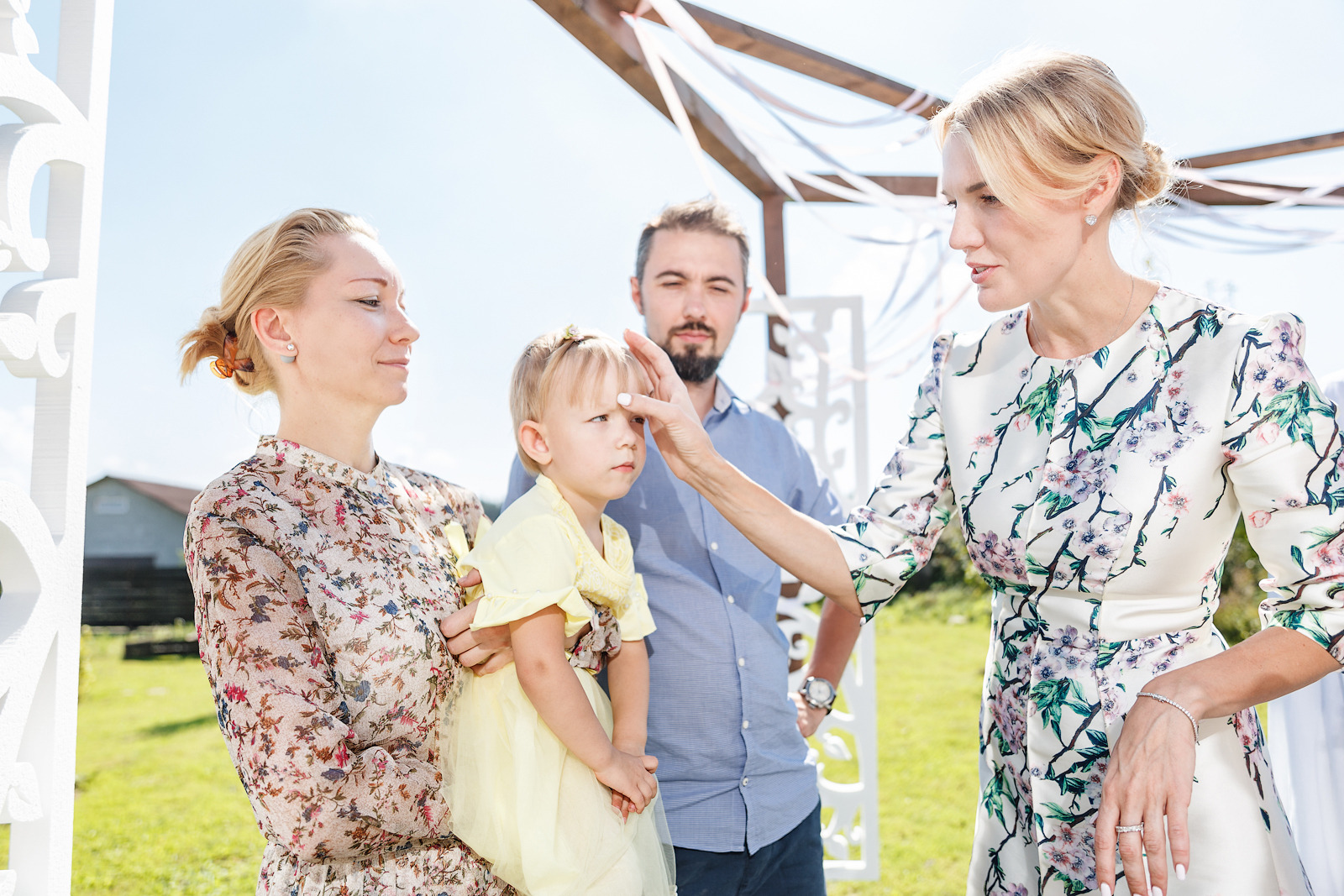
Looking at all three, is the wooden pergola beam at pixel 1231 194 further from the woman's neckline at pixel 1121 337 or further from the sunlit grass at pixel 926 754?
the sunlit grass at pixel 926 754

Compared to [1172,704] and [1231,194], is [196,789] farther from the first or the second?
[1231,194]

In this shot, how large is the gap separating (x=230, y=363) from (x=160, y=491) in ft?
23.8

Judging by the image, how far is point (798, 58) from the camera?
3.68 m

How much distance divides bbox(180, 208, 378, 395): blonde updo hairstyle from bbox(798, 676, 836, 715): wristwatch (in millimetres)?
1567

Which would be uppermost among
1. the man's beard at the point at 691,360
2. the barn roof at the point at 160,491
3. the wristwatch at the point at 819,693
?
the man's beard at the point at 691,360

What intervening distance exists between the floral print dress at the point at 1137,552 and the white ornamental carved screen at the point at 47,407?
1386mm

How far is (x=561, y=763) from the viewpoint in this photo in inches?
62.8

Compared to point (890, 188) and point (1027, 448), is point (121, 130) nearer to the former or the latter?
point (890, 188)

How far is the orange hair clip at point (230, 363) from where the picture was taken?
5.74 feet

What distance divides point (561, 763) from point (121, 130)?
831 centimetres

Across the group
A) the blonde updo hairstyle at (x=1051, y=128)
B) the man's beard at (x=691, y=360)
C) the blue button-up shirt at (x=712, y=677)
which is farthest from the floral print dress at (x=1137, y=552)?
the man's beard at (x=691, y=360)

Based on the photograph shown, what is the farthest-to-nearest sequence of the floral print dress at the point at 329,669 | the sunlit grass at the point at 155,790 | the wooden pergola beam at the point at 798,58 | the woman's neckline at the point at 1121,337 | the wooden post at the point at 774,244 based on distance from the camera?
1. the sunlit grass at the point at 155,790
2. the wooden post at the point at 774,244
3. the wooden pergola beam at the point at 798,58
4. the woman's neckline at the point at 1121,337
5. the floral print dress at the point at 329,669

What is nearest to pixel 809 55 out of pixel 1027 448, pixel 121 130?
pixel 1027 448

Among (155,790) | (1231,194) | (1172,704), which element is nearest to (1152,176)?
(1172,704)
